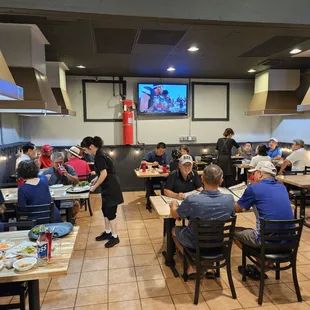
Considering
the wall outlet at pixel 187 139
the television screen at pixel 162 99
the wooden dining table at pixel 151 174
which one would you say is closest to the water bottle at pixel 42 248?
the wooden dining table at pixel 151 174

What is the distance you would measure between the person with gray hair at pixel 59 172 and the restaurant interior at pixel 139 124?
0.15ft

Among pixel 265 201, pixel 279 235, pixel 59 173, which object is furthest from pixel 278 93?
pixel 59 173

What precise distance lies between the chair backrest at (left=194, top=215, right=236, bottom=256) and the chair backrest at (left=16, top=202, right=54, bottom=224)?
5.06 ft

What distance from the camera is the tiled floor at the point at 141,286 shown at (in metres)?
2.59

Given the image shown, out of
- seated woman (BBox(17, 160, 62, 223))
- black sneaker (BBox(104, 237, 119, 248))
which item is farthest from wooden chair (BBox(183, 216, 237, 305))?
seated woman (BBox(17, 160, 62, 223))

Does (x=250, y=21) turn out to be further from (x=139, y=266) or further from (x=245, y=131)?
(x=245, y=131)

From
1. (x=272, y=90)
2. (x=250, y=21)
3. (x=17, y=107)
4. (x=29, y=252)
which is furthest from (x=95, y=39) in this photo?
(x=272, y=90)

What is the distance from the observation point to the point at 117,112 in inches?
276

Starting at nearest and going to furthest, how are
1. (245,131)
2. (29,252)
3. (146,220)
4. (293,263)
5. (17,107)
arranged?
(29,252)
(293,263)
(17,107)
(146,220)
(245,131)

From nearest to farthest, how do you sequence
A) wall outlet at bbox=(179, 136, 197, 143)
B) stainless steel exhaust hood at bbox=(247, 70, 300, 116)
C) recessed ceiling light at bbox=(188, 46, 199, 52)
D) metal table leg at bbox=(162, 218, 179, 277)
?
metal table leg at bbox=(162, 218, 179, 277)
recessed ceiling light at bbox=(188, 46, 199, 52)
stainless steel exhaust hood at bbox=(247, 70, 300, 116)
wall outlet at bbox=(179, 136, 197, 143)

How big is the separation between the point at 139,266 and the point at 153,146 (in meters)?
4.25

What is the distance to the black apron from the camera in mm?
6459

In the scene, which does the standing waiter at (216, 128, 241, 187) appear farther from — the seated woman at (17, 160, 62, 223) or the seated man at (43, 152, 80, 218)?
the seated woman at (17, 160, 62, 223)

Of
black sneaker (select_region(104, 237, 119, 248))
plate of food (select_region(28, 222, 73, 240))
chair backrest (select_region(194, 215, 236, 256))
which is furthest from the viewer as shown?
black sneaker (select_region(104, 237, 119, 248))
